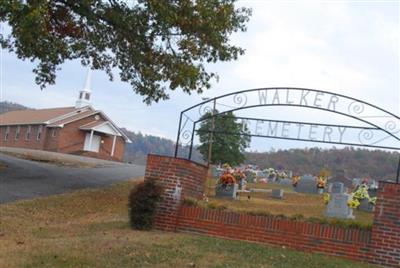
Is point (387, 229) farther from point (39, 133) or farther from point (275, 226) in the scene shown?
point (39, 133)

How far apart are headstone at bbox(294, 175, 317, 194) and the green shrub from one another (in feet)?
52.2

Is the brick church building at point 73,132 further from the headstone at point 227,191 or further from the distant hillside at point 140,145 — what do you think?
the headstone at point 227,191

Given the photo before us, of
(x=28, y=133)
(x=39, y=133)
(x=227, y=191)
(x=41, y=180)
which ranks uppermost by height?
(x=39, y=133)

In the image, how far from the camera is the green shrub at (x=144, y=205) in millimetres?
10391

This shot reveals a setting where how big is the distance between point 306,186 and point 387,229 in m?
16.5

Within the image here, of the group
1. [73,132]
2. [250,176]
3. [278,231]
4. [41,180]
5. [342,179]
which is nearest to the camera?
[278,231]

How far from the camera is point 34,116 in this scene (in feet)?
180

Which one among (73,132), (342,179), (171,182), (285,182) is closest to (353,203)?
(171,182)

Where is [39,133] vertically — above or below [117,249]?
above

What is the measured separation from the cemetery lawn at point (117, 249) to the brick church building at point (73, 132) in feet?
123

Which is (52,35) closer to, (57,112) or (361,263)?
(361,263)

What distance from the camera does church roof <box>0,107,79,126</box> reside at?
51.6 metres

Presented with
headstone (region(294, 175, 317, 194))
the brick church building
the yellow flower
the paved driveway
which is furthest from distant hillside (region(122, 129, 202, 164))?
the yellow flower

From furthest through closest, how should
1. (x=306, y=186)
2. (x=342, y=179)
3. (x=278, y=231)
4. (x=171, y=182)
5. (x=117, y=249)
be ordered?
(x=342, y=179) → (x=306, y=186) → (x=171, y=182) → (x=278, y=231) → (x=117, y=249)
